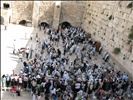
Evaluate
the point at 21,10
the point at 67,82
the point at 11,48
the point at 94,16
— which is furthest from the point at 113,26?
the point at 21,10

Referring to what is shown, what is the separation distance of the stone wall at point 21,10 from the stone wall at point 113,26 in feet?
24.3

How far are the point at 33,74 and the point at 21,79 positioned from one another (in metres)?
0.92

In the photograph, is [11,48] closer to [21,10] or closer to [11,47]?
[11,47]

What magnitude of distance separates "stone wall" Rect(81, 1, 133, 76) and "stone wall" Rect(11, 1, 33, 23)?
740 cm

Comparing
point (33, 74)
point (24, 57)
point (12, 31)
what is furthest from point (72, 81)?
point (12, 31)

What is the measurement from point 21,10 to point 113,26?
13.7 m

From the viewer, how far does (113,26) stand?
19.5 m

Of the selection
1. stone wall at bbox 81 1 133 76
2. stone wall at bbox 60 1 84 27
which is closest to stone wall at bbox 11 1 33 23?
stone wall at bbox 60 1 84 27

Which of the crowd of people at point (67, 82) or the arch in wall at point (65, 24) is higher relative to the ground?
the arch in wall at point (65, 24)

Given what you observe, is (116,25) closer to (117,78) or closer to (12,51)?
A: (117,78)

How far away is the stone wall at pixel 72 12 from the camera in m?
29.5

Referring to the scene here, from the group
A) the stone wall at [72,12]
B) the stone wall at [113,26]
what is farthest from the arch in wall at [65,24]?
the stone wall at [113,26]

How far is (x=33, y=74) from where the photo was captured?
1236 centimetres

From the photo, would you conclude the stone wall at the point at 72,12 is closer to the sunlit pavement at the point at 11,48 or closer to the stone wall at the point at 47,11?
the stone wall at the point at 47,11
